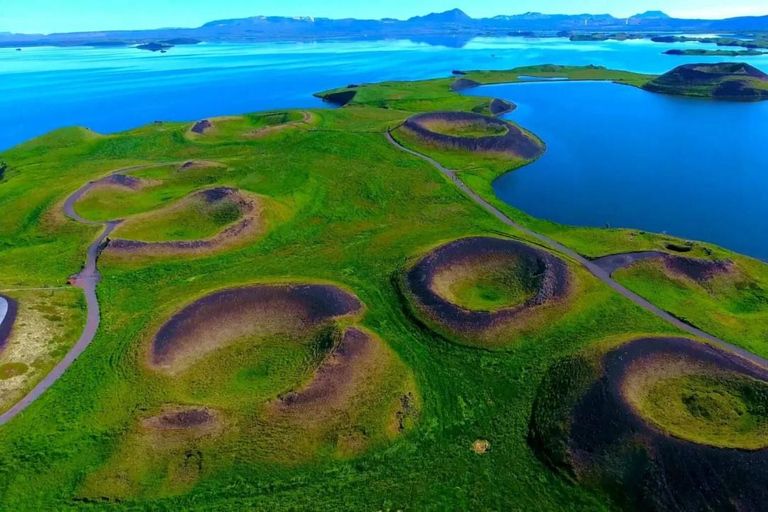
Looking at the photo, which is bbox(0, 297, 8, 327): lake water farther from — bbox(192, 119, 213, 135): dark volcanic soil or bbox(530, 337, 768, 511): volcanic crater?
bbox(192, 119, 213, 135): dark volcanic soil

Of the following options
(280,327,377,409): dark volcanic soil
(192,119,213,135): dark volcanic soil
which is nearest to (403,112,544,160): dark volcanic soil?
(192,119,213,135): dark volcanic soil

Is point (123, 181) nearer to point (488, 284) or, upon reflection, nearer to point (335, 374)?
point (335, 374)

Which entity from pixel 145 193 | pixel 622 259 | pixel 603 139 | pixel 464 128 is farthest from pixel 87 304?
pixel 603 139

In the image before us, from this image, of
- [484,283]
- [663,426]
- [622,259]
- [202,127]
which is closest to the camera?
[663,426]

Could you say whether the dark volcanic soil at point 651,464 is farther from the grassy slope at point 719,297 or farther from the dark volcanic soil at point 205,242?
the dark volcanic soil at point 205,242

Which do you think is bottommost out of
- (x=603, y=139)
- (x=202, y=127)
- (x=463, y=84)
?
(x=603, y=139)

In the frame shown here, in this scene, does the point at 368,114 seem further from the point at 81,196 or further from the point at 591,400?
the point at 591,400

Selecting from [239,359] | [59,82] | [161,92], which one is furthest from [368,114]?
[59,82]
